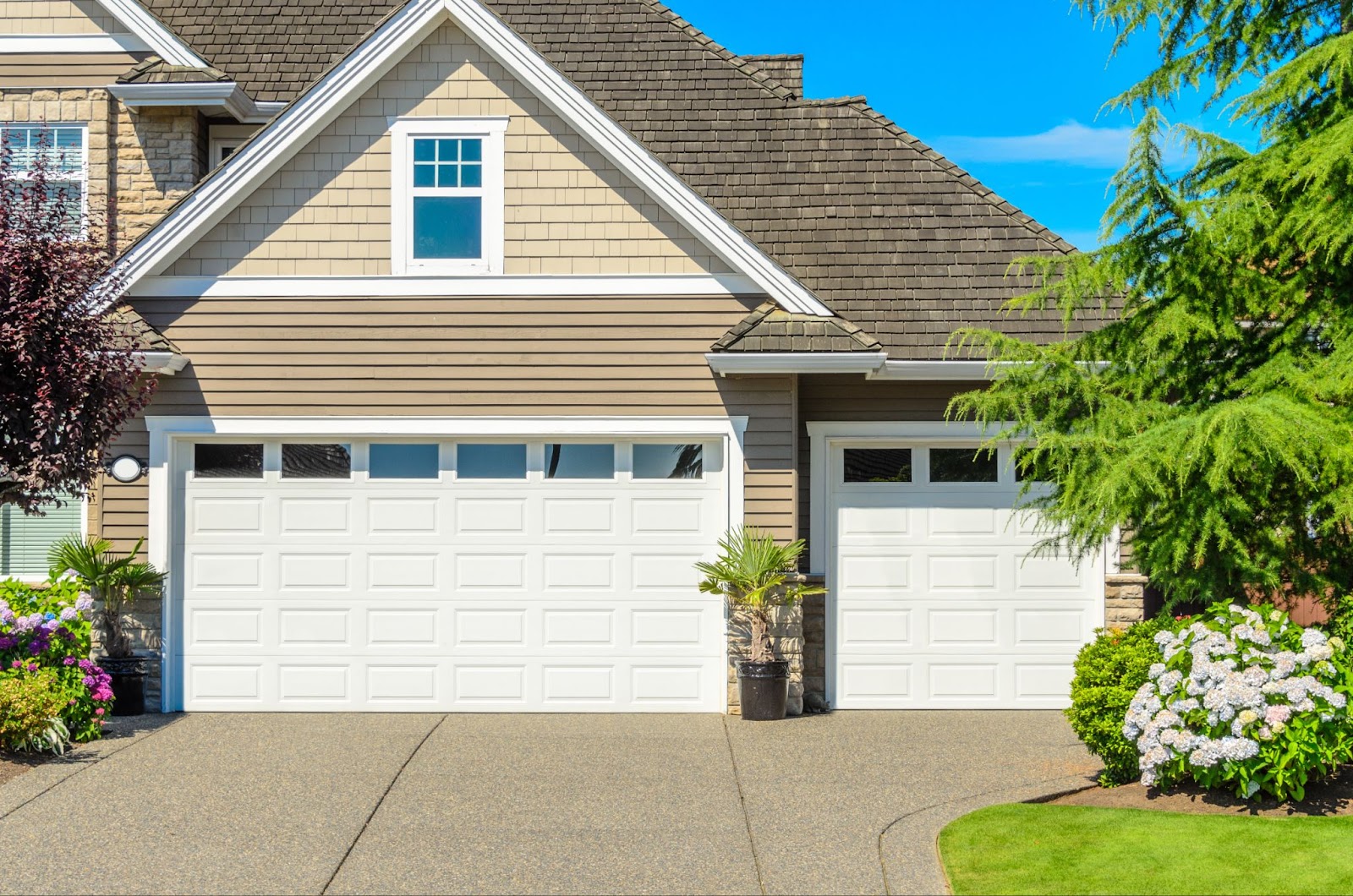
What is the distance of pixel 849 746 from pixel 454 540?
398 centimetres

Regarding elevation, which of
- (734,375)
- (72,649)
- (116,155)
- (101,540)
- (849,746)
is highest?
(116,155)

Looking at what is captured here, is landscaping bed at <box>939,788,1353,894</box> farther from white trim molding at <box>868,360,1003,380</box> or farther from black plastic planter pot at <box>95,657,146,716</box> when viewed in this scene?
black plastic planter pot at <box>95,657,146,716</box>

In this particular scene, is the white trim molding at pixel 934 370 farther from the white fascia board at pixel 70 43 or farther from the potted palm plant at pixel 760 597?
the white fascia board at pixel 70 43

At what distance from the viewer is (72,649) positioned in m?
10.0

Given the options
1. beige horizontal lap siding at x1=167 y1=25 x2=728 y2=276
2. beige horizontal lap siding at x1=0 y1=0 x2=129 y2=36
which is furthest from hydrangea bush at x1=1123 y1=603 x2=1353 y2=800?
beige horizontal lap siding at x1=0 y1=0 x2=129 y2=36

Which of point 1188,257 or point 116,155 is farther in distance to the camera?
point 116,155

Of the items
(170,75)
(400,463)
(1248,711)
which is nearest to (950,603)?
(1248,711)

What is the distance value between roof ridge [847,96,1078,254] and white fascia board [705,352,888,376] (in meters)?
2.52

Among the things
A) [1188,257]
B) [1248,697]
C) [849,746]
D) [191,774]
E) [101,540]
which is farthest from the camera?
[101,540]

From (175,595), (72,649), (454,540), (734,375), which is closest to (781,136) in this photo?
(734,375)

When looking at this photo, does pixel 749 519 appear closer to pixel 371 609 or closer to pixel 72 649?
pixel 371 609

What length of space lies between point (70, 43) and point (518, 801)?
990 centimetres

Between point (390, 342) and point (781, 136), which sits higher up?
point (781, 136)

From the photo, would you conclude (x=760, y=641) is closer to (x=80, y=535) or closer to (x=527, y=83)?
(x=527, y=83)
